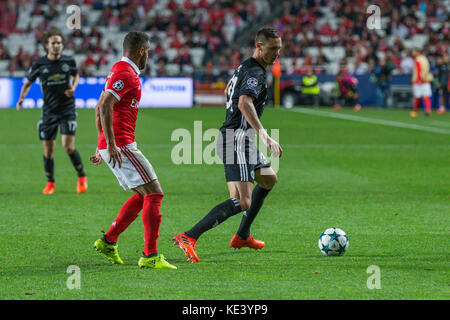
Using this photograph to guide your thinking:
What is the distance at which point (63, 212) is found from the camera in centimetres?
995

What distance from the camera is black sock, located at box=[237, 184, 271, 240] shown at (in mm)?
7742

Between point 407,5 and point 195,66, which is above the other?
point 407,5

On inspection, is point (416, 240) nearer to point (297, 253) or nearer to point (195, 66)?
point (297, 253)

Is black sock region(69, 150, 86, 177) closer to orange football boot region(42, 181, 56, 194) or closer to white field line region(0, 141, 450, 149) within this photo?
orange football boot region(42, 181, 56, 194)

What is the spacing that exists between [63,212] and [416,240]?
13.8 ft

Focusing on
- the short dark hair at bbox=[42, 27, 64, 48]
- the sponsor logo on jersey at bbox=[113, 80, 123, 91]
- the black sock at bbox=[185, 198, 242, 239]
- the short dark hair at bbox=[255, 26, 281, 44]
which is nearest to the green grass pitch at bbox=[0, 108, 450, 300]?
the black sock at bbox=[185, 198, 242, 239]

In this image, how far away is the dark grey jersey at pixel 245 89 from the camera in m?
7.00

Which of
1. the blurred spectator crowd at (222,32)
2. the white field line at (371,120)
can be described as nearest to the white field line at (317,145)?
the white field line at (371,120)

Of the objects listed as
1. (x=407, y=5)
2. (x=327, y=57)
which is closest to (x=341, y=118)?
(x=327, y=57)

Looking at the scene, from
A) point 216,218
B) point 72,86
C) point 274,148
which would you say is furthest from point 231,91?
point 72,86

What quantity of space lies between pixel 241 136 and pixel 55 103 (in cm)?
518

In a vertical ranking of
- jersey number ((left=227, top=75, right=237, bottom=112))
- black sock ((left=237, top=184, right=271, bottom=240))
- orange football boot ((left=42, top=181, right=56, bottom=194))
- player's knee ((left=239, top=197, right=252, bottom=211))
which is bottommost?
orange football boot ((left=42, top=181, right=56, bottom=194))

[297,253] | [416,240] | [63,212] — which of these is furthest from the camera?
[63,212]
